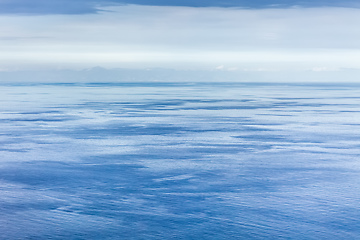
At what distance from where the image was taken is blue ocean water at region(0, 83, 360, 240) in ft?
50.7

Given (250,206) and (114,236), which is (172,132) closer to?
(250,206)

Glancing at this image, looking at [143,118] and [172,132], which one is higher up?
[143,118]

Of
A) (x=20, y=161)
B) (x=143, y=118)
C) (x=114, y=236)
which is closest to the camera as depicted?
(x=114, y=236)

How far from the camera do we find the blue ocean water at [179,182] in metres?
15.5

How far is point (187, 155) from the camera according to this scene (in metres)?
25.9

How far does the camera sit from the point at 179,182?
20.4m

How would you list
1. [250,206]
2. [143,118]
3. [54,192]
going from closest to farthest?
[250,206], [54,192], [143,118]

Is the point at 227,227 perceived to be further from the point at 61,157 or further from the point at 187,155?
the point at 61,157

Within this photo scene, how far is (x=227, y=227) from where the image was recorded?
1553cm

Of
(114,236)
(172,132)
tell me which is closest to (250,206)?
(114,236)

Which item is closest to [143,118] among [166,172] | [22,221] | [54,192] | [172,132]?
[172,132]

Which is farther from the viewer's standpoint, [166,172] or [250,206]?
[166,172]

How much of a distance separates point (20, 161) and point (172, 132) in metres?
12.1

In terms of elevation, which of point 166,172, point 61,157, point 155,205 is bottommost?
point 155,205
